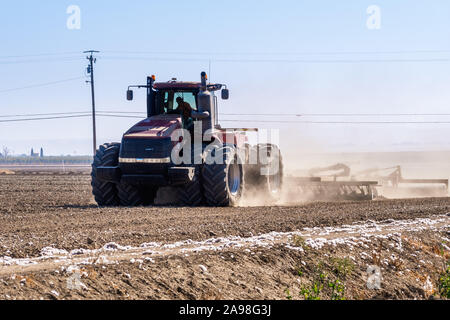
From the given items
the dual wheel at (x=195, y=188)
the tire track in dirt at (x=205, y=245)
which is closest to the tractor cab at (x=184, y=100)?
the dual wheel at (x=195, y=188)

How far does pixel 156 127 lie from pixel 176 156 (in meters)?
0.97

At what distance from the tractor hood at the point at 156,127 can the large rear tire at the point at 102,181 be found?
2.11 ft

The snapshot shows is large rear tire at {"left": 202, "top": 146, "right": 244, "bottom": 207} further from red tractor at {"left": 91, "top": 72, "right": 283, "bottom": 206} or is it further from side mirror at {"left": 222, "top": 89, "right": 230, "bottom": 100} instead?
side mirror at {"left": 222, "top": 89, "right": 230, "bottom": 100}

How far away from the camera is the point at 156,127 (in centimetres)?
1639

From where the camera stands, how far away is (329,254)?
992 centimetres

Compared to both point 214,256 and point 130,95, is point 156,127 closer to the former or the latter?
point 130,95

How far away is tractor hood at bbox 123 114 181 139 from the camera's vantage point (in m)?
16.0

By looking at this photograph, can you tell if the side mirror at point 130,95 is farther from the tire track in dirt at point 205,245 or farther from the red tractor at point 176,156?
the tire track in dirt at point 205,245

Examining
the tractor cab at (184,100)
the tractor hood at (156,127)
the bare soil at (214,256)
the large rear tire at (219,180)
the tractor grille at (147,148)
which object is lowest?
the bare soil at (214,256)

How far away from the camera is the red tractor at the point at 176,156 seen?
627 inches

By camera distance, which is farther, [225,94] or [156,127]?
[225,94]

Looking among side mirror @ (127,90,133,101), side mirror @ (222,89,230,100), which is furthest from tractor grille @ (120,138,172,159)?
side mirror @ (222,89,230,100)

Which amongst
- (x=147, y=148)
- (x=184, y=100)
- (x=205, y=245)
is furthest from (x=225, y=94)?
(x=205, y=245)
